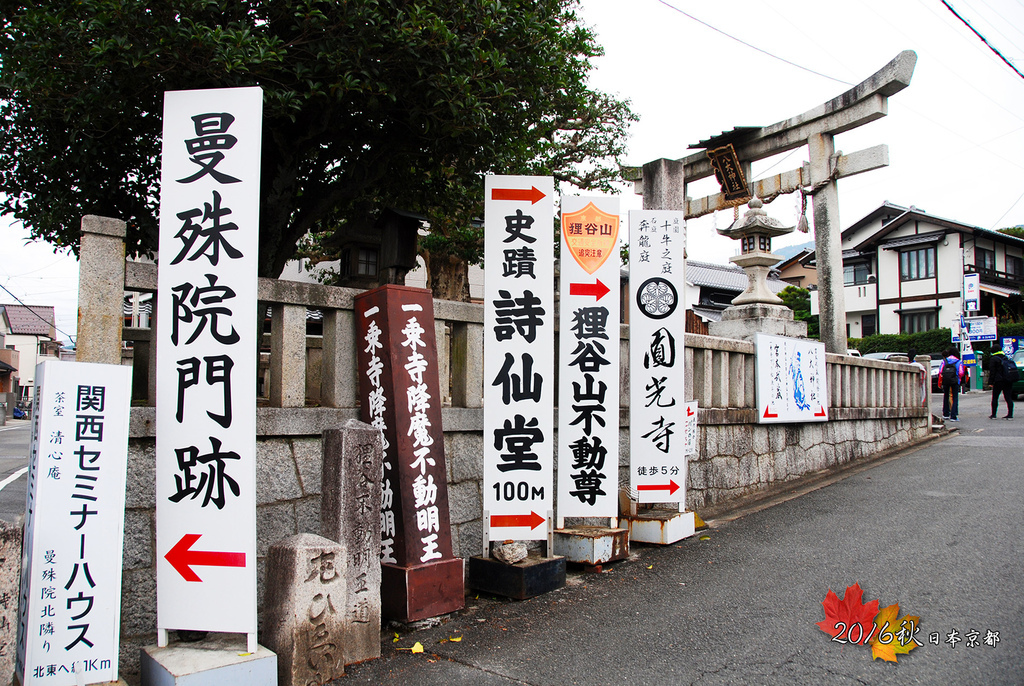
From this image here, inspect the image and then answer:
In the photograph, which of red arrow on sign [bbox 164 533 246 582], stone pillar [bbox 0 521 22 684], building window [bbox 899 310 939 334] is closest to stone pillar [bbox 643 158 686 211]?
red arrow on sign [bbox 164 533 246 582]

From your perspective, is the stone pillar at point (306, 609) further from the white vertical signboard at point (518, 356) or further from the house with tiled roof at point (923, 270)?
the house with tiled roof at point (923, 270)

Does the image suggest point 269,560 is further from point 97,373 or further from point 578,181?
point 578,181

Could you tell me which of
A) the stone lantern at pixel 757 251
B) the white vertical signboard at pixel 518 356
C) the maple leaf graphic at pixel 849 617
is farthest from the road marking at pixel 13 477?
the stone lantern at pixel 757 251

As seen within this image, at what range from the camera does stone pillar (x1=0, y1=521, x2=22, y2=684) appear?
131 inches

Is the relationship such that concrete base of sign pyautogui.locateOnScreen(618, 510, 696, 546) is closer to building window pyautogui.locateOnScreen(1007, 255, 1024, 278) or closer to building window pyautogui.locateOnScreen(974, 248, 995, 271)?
building window pyautogui.locateOnScreen(974, 248, 995, 271)

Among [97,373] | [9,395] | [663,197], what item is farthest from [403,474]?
[9,395]

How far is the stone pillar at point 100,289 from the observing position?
13.5 feet

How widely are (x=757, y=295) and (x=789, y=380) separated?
1.58 meters

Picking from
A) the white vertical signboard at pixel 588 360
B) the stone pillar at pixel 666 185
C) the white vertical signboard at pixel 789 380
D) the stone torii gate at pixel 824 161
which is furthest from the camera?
the stone torii gate at pixel 824 161

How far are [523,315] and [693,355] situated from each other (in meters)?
3.77

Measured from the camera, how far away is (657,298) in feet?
23.4

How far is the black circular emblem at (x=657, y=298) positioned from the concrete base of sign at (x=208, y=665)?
4.87 meters

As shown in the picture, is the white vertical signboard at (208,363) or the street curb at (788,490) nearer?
the white vertical signboard at (208,363)

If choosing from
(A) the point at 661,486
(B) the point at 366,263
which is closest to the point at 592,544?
(A) the point at 661,486
